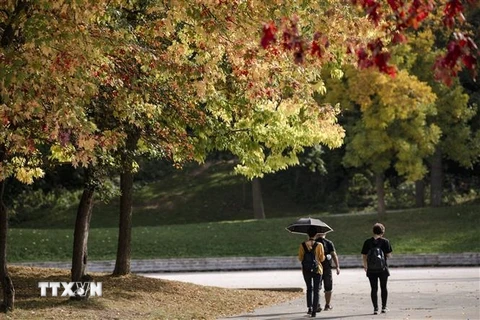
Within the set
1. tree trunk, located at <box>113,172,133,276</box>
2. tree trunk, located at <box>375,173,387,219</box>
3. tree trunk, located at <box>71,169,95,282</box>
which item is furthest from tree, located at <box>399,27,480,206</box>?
tree trunk, located at <box>71,169,95,282</box>

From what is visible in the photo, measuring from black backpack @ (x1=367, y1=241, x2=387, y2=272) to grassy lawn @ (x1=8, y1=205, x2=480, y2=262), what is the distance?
22725 millimetres

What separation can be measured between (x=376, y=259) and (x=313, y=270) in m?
1.14

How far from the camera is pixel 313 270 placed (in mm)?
17906

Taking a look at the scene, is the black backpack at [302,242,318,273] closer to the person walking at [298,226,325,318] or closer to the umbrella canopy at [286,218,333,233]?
the person walking at [298,226,325,318]

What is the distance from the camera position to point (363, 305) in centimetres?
2048

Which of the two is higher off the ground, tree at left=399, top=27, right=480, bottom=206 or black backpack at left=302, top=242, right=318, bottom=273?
tree at left=399, top=27, right=480, bottom=206

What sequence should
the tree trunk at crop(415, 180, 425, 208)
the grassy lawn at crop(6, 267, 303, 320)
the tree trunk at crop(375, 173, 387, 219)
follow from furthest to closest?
the tree trunk at crop(415, 180, 425, 208) → the tree trunk at crop(375, 173, 387, 219) → the grassy lawn at crop(6, 267, 303, 320)

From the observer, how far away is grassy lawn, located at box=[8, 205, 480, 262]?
41500 mm

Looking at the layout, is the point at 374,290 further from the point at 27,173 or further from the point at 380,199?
the point at 380,199

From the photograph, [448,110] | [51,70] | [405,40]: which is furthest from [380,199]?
[405,40]

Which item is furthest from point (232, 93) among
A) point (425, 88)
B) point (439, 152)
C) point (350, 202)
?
point (350, 202)

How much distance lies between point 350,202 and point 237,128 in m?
42.4

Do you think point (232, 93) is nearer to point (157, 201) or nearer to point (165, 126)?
point (165, 126)

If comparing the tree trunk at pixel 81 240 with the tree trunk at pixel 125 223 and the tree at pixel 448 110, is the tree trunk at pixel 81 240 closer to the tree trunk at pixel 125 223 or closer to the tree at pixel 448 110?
the tree trunk at pixel 125 223
